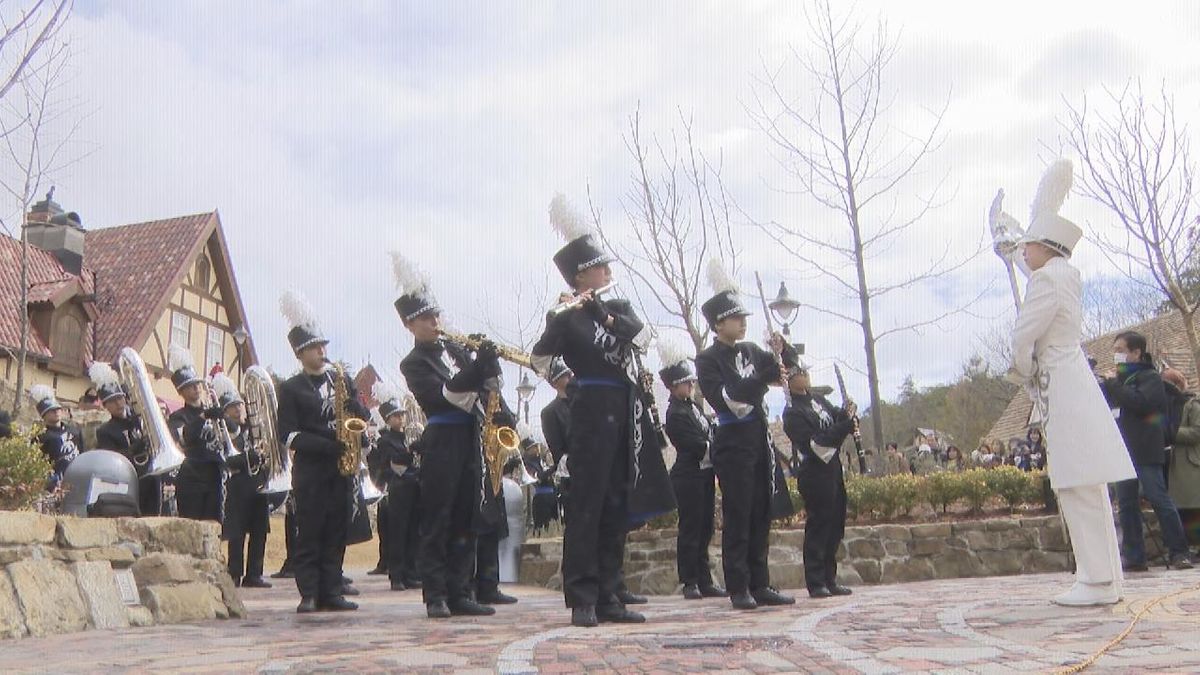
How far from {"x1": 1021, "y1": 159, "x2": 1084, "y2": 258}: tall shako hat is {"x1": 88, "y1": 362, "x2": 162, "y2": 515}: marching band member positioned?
8077mm


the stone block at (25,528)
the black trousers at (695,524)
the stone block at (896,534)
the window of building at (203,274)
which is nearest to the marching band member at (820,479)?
the black trousers at (695,524)

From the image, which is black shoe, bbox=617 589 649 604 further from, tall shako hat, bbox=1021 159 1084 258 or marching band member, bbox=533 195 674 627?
tall shako hat, bbox=1021 159 1084 258

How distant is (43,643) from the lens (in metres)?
5.60

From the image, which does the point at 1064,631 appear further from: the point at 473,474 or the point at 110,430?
the point at 110,430

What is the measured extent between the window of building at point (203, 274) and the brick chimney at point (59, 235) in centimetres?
289

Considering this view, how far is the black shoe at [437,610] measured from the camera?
→ 6672 mm

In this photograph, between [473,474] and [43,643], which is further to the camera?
[473,474]

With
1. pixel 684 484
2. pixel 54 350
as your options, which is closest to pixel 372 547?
pixel 54 350

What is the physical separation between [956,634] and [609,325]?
2375 mm

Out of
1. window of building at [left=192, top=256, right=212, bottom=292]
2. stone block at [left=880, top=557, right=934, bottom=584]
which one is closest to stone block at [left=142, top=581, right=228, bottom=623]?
stone block at [left=880, top=557, right=934, bottom=584]

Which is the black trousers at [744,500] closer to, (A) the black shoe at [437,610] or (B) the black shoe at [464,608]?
(B) the black shoe at [464,608]

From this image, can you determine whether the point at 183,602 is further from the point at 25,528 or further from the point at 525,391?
the point at 525,391

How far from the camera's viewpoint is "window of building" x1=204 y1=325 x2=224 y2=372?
29.8 m

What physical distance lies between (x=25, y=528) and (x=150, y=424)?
4.81 meters
